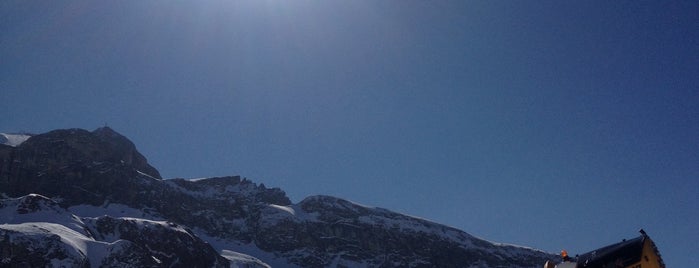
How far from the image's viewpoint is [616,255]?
23.5 metres

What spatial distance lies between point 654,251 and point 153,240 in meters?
185

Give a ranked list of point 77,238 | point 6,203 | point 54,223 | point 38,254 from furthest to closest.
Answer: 1. point 6,203
2. point 54,223
3. point 77,238
4. point 38,254

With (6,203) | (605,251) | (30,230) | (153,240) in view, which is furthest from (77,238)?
(605,251)

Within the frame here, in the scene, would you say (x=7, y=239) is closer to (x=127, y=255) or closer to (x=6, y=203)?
(x=127, y=255)

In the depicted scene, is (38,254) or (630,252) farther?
(38,254)

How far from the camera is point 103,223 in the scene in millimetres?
193500

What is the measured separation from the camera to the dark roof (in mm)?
22859

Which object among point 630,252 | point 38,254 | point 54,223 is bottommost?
point 630,252

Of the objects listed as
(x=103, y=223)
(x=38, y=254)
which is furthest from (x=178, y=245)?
(x=38, y=254)

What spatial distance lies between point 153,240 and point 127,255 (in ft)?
87.6

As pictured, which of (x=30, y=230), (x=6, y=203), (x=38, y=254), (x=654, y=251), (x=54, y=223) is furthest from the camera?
(x=6, y=203)

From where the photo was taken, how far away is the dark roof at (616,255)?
22.9 meters

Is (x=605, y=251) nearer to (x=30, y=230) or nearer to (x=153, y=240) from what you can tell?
(x=30, y=230)

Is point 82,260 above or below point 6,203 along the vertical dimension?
below
